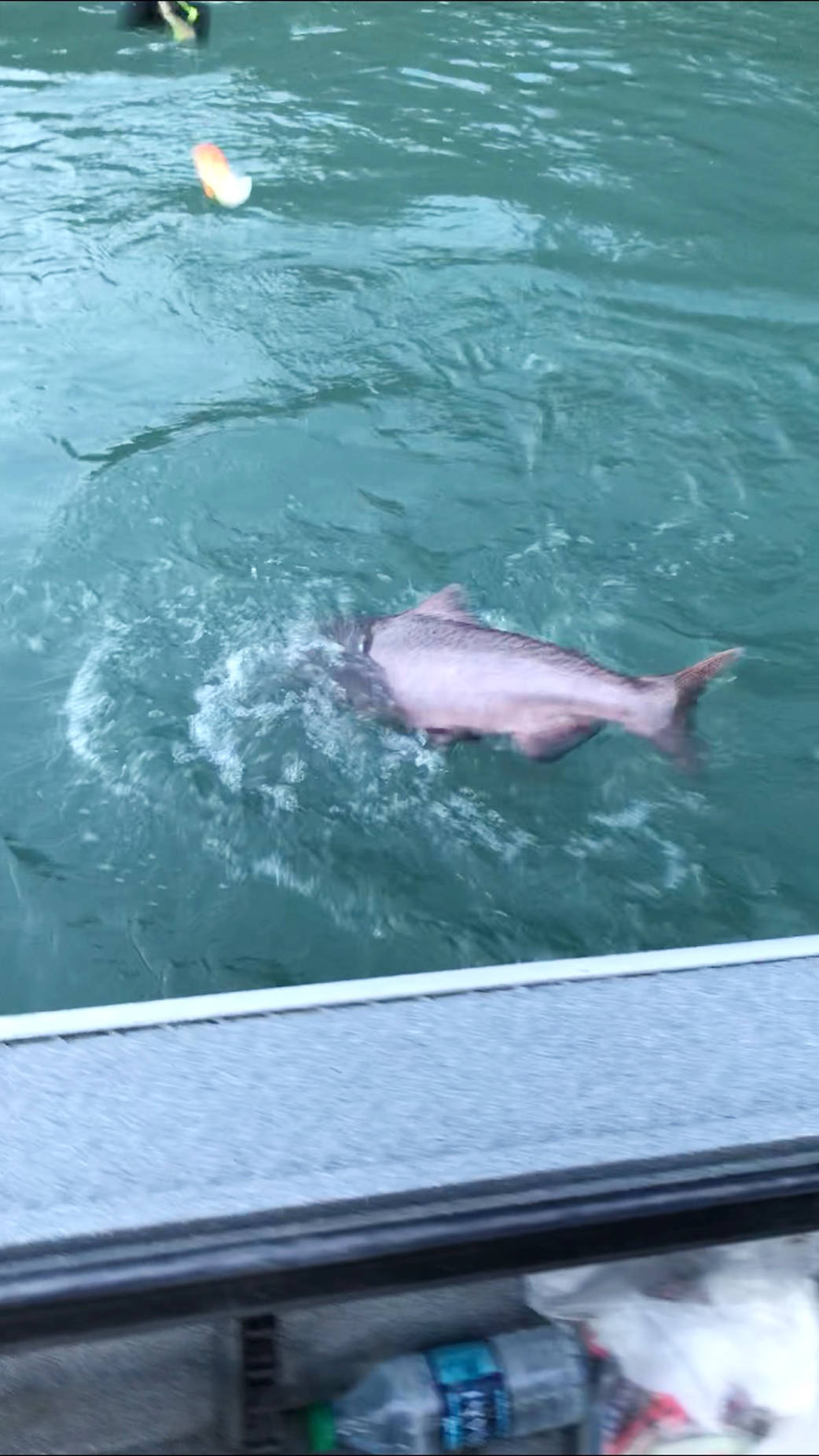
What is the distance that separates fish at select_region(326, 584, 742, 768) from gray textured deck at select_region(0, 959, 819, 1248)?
141cm

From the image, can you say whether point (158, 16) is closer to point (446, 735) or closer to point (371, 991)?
point (446, 735)

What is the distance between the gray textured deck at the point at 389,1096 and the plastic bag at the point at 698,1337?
0.14m

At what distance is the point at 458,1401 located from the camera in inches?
62.3

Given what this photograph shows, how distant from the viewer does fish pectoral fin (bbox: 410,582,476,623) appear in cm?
386

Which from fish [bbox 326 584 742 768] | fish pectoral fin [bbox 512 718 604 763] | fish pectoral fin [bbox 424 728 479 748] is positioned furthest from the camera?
fish pectoral fin [bbox 424 728 479 748]

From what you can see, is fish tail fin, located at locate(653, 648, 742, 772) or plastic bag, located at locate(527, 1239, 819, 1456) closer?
plastic bag, located at locate(527, 1239, 819, 1456)

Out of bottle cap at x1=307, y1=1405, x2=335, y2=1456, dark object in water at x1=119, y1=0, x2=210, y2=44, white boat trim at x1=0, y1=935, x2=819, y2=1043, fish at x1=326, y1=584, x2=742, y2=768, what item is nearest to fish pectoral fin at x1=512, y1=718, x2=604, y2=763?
fish at x1=326, y1=584, x2=742, y2=768

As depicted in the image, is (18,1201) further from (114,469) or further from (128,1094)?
(114,469)

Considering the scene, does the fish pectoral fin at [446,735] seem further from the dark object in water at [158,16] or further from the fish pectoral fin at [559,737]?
the dark object in water at [158,16]

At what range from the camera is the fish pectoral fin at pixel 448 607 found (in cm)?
386

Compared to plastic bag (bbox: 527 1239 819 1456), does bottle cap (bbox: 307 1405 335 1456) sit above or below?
below

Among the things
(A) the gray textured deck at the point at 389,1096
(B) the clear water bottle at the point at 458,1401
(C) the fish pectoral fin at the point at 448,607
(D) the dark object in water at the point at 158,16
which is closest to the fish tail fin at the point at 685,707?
(C) the fish pectoral fin at the point at 448,607

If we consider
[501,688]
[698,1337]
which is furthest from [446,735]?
[698,1337]

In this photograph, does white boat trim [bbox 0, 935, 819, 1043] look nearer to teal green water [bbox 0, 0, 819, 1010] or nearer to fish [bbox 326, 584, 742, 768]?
teal green water [bbox 0, 0, 819, 1010]
